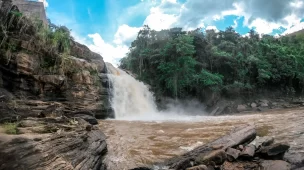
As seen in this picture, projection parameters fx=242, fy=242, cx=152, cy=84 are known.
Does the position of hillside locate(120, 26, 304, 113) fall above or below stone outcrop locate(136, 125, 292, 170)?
above

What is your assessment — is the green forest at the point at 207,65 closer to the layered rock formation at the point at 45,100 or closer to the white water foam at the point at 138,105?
the white water foam at the point at 138,105

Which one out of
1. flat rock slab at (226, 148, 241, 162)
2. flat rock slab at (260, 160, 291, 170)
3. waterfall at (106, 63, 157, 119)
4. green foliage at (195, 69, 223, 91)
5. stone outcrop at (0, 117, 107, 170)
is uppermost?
green foliage at (195, 69, 223, 91)

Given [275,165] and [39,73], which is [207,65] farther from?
[275,165]

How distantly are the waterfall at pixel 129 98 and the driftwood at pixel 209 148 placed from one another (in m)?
11.9

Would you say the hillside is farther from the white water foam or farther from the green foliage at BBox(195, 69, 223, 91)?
the white water foam

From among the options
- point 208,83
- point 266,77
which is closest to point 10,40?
point 208,83

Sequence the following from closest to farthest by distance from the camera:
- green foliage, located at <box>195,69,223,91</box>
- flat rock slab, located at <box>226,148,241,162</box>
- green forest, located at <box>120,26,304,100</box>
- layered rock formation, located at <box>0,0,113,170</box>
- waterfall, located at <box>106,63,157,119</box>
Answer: layered rock formation, located at <box>0,0,113,170</box>
flat rock slab, located at <box>226,148,241,162</box>
waterfall, located at <box>106,63,157,119</box>
green forest, located at <box>120,26,304,100</box>
green foliage, located at <box>195,69,223,91</box>

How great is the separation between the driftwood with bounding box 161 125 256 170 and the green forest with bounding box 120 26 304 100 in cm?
1482

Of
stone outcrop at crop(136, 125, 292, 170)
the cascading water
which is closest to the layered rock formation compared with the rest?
the cascading water

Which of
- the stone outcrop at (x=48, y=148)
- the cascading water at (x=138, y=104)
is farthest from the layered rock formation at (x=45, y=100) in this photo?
the cascading water at (x=138, y=104)

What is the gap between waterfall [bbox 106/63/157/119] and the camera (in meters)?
18.3

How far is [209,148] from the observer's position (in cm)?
593

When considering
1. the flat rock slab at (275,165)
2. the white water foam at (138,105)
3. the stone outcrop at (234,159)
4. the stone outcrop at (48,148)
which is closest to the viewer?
the stone outcrop at (48,148)

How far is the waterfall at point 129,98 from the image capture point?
1834 centimetres
